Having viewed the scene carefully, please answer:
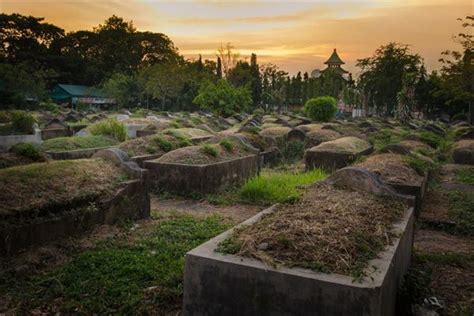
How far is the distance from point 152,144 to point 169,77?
3923cm

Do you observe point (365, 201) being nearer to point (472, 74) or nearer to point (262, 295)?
point (262, 295)

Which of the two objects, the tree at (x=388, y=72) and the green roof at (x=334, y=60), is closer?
the tree at (x=388, y=72)

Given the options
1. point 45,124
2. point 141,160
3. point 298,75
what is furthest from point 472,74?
point 298,75

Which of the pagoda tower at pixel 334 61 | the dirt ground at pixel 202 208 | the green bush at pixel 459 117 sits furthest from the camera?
the pagoda tower at pixel 334 61

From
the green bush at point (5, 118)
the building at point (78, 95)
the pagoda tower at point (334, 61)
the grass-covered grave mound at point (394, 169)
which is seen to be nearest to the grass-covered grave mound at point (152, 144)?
the grass-covered grave mound at point (394, 169)

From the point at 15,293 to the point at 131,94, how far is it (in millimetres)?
51120

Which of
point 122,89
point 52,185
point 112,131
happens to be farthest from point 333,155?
point 122,89

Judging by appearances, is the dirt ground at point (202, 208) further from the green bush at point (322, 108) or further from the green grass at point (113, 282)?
the green bush at point (322, 108)

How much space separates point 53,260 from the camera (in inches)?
208

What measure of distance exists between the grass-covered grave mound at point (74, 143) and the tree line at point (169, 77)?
2006 cm

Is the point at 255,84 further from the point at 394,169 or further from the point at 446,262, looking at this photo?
the point at 446,262

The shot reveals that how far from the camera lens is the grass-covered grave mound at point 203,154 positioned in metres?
10.5

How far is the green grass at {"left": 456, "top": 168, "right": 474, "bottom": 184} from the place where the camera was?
1260 centimetres

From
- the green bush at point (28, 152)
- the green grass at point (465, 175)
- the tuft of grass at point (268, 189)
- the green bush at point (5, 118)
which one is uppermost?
the green bush at point (5, 118)
